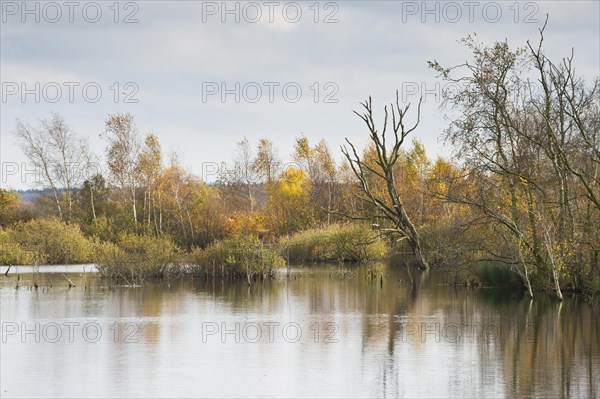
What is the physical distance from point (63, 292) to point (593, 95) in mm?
17892

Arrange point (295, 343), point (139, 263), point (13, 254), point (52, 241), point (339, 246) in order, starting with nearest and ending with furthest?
point (295, 343)
point (139, 263)
point (13, 254)
point (52, 241)
point (339, 246)

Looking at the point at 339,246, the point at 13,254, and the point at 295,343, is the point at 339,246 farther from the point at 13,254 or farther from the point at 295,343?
the point at 295,343

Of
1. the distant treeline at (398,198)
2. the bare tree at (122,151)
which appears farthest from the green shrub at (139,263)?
the bare tree at (122,151)

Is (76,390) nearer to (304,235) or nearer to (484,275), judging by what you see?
(484,275)

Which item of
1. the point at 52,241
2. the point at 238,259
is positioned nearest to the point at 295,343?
the point at 238,259

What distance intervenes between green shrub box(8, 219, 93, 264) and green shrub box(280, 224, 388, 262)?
1059cm

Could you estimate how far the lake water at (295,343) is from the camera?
14141mm

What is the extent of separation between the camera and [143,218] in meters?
59.2

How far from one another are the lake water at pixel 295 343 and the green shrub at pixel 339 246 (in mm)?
15321

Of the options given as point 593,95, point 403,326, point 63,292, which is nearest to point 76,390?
point 403,326

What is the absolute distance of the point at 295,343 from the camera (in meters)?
18.5

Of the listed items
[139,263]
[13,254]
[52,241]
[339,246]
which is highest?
[52,241]

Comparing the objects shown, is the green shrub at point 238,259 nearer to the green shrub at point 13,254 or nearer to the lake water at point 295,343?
the lake water at point 295,343

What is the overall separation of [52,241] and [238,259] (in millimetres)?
14231
